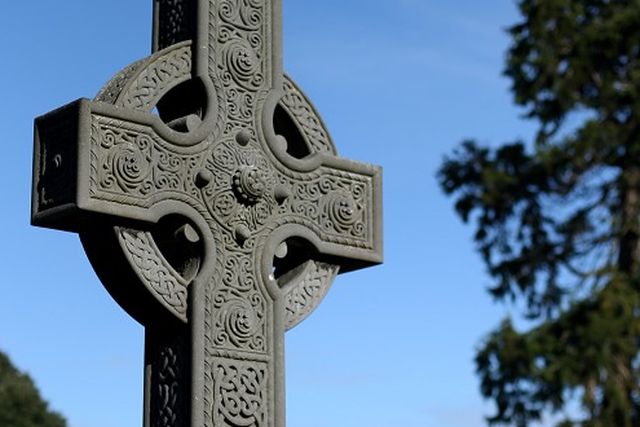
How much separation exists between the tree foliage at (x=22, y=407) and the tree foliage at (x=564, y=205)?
5.52m

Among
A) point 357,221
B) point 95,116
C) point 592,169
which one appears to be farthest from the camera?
point 592,169

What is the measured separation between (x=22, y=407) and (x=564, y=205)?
649 cm

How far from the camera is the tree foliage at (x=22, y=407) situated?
17812 millimetres

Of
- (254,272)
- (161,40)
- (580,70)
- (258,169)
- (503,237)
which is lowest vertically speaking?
(254,272)

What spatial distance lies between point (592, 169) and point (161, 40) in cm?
887

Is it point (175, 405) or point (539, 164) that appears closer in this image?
point (175, 405)

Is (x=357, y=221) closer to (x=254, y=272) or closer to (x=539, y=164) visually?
(x=254, y=272)

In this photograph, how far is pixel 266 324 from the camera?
6.29 m

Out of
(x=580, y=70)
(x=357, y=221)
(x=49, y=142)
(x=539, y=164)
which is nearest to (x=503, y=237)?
(x=539, y=164)

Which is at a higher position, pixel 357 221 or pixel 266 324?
pixel 357 221

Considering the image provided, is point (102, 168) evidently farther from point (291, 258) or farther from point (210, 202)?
point (291, 258)

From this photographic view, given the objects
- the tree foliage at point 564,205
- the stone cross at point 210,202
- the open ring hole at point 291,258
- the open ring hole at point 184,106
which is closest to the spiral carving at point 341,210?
the stone cross at point 210,202

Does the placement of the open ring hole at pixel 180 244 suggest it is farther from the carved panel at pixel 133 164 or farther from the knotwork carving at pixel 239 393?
the knotwork carving at pixel 239 393

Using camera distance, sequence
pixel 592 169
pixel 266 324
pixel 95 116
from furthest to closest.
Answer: pixel 592 169 < pixel 266 324 < pixel 95 116
